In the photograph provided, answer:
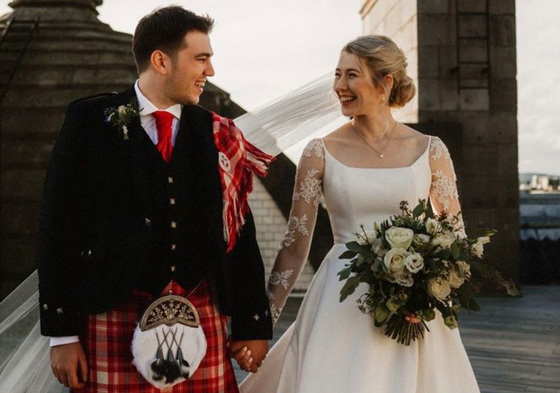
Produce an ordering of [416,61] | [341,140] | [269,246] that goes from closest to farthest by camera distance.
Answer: [341,140]
[416,61]
[269,246]

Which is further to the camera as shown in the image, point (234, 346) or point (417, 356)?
point (417, 356)

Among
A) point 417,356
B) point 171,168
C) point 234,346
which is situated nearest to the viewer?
point 171,168

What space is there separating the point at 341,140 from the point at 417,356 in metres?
0.88

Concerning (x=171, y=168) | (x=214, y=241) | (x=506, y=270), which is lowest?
(x=506, y=270)

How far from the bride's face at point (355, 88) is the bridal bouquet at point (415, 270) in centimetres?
53

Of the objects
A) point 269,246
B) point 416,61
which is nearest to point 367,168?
point 416,61

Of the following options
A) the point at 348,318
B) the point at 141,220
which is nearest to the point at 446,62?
the point at 348,318

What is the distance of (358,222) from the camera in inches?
128

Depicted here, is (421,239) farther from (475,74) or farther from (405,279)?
(475,74)

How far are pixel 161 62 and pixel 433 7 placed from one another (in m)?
8.55

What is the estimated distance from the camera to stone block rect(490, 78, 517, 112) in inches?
424

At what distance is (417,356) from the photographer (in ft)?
10.1

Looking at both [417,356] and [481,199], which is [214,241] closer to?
[417,356]

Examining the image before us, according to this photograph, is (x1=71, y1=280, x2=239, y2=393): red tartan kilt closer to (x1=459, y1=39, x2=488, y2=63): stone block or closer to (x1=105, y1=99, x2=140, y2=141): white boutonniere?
(x1=105, y1=99, x2=140, y2=141): white boutonniere
